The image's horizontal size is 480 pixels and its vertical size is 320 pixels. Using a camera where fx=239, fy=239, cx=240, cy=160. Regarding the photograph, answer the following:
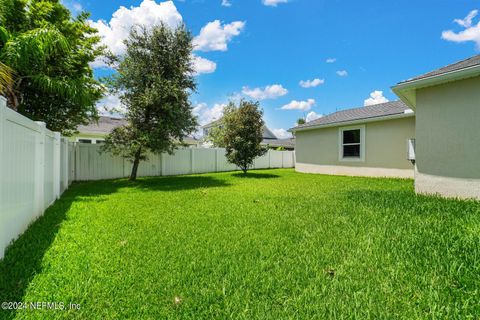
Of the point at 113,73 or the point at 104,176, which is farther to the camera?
the point at 104,176

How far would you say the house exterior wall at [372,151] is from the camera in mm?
10523

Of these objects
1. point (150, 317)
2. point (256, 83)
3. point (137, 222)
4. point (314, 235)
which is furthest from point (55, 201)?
point (256, 83)

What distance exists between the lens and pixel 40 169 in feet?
14.1

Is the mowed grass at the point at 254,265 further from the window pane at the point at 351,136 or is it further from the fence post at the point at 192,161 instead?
the fence post at the point at 192,161

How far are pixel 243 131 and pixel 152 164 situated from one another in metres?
5.37

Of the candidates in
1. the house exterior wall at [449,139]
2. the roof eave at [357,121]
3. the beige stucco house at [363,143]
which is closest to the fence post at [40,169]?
the house exterior wall at [449,139]

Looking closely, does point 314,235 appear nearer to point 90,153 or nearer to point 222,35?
point 90,153

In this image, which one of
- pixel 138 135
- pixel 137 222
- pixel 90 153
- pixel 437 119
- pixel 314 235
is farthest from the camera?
pixel 90 153

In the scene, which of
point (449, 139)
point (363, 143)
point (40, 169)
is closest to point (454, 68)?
point (449, 139)

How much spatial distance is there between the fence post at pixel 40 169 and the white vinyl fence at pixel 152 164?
679cm

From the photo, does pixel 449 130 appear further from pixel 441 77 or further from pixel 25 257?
pixel 25 257

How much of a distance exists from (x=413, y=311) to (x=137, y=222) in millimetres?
4095

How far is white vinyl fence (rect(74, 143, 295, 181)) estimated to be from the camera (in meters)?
11.2

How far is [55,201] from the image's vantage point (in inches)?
238
